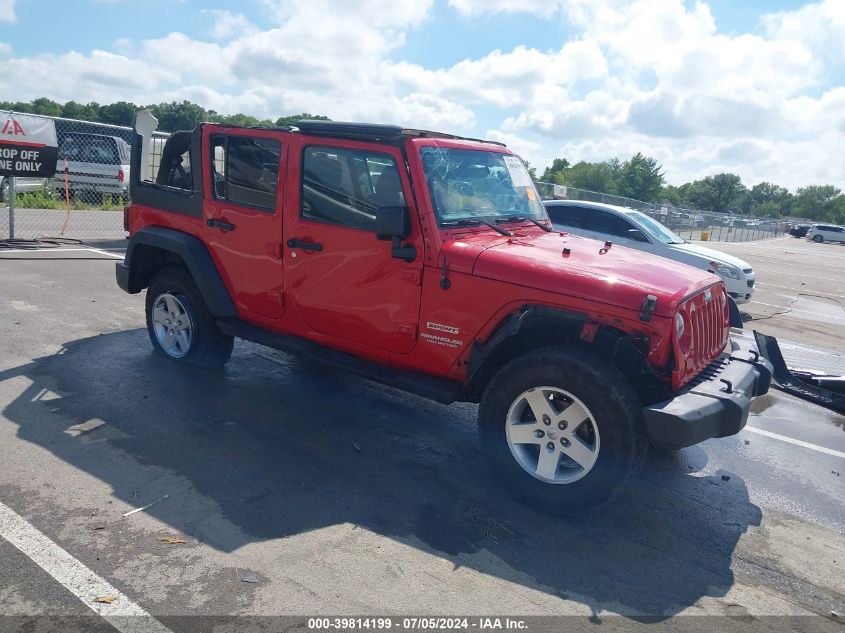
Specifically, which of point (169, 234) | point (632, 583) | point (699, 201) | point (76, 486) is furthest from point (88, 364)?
point (699, 201)

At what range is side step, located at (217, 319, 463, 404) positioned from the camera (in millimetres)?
4434

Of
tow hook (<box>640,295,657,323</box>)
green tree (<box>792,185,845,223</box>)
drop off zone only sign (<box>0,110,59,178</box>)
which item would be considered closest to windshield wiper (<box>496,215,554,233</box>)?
tow hook (<box>640,295,657,323</box>)

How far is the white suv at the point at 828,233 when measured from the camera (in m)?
50.2

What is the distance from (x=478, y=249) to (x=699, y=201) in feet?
319

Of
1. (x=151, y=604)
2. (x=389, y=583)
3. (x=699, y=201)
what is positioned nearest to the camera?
(x=151, y=604)

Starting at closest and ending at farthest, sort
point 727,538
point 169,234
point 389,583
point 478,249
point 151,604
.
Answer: point 151,604 < point 389,583 < point 727,538 < point 478,249 < point 169,234

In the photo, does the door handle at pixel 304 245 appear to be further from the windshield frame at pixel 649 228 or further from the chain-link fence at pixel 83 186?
the chain-link fence at pixel 83 186

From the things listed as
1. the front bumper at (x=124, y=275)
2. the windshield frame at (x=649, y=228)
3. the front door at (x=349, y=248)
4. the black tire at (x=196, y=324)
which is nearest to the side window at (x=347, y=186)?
the front door at (x=349, y=248)

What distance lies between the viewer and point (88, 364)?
19.6ft

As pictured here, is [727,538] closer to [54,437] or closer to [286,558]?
[286,558]

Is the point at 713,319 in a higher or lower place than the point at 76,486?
higher

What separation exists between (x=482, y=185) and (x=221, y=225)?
212 cm

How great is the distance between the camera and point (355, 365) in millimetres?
4844

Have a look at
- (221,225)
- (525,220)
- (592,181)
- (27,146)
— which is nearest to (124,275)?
(221,225)
